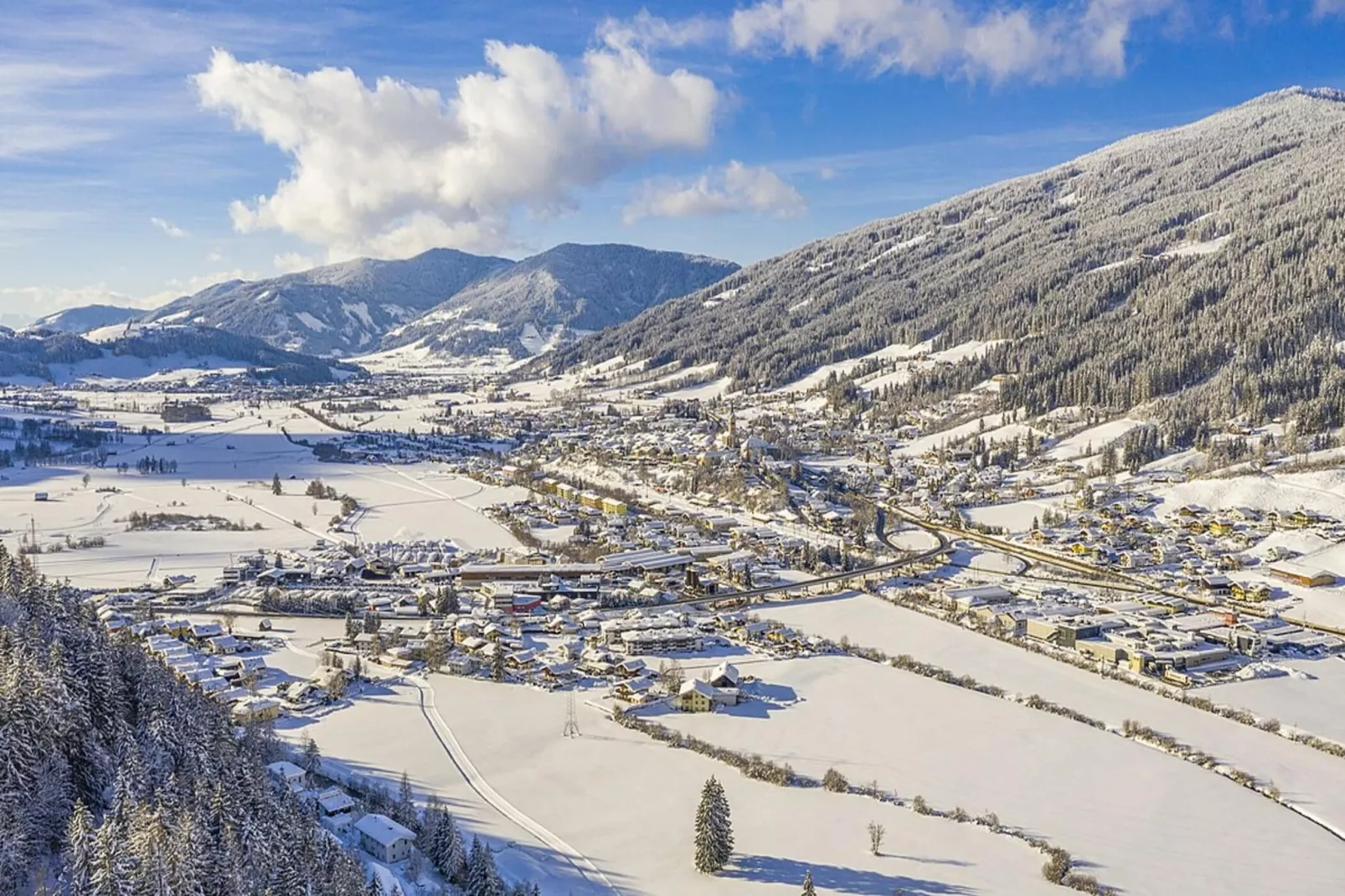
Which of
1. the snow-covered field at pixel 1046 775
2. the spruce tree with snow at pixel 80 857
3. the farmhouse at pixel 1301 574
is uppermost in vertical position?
the spruce tree with snow at pixel 80 857

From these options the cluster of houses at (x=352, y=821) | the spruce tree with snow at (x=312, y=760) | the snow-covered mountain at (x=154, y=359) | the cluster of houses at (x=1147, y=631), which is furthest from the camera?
the snow-covered mountain at (x=154, y=359)

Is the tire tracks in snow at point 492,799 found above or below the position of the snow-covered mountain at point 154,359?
below

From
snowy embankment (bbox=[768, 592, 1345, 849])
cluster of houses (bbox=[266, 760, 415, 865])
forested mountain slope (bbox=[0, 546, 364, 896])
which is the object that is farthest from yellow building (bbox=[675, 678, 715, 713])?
forested mountain slope (bbox=[0, 546, 364, 896])

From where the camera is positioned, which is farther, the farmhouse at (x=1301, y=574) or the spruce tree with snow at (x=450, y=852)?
the farmhouse at (x=1301, y=574)

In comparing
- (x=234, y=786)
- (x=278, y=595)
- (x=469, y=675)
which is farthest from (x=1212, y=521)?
(x=234, y=786)

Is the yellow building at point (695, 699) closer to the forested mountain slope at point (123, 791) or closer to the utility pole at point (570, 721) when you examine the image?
the utility pole at point (570, 721)

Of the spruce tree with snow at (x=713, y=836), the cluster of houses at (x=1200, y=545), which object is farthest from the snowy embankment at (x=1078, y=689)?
the cluster of houses at (x=1200, y=545)
